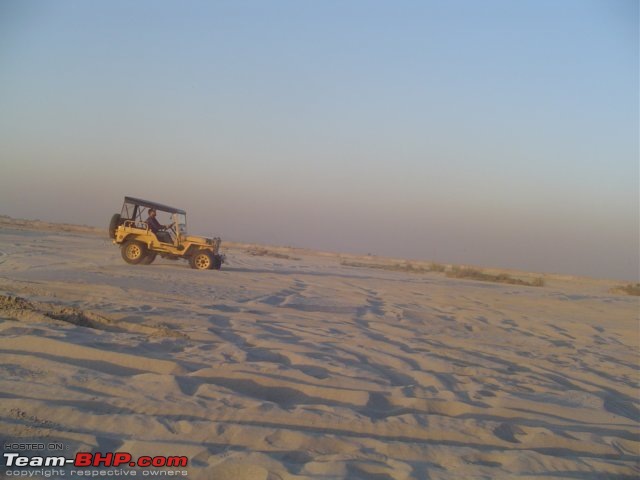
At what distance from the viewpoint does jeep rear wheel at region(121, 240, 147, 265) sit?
17.2 meters

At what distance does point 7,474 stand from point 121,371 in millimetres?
2098

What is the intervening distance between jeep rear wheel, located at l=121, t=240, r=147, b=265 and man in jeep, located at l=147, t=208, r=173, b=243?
612 mm

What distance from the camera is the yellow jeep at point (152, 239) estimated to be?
17312mm

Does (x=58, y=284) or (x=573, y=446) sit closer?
(x=573, y=446)

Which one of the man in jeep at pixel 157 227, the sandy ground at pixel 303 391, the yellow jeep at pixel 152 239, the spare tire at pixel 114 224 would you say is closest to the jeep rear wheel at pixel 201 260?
the yellow jeep at pixel 152 239

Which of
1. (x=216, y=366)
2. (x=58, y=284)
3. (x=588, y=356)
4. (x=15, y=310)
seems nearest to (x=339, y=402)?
(x=216, y=366)

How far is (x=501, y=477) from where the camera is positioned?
11.4 ft

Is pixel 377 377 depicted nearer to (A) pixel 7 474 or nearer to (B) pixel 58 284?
(A) pixel 7 474

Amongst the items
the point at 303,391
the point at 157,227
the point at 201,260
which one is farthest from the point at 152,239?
the point at 303,391

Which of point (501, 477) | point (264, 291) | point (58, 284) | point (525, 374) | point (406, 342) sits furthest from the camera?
point (264, 291)

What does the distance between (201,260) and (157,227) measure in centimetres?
183

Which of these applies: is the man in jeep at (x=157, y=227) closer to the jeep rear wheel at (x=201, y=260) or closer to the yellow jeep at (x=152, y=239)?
the yellow jeep at (x=152, y=239)

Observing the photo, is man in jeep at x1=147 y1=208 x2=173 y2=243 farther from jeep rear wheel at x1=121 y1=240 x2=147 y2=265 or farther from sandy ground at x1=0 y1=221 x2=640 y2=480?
sandy ground at x1=0 y1=221 x2=640 y2=480

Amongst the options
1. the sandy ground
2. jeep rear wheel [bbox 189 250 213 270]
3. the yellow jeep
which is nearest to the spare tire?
the yellow jeep
